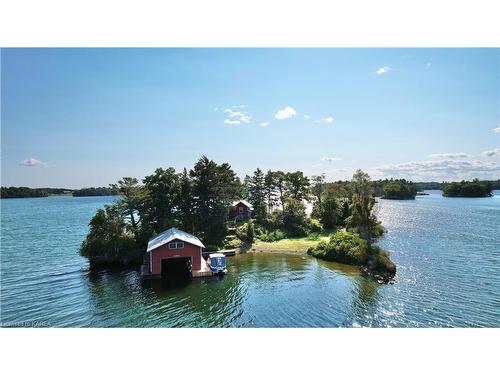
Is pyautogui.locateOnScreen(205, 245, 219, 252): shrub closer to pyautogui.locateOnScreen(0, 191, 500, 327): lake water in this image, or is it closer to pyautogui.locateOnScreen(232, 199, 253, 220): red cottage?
pyautogui.locateOnScreen(0, 191, 500, 327): lake water

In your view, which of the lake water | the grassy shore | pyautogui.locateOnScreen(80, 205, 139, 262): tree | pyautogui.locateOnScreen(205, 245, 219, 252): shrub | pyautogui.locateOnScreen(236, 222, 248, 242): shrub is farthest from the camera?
pyautogui.locateOnScreen(236, 222, 248, 242): shrub

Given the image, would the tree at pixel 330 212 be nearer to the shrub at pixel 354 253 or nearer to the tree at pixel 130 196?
the shrub at pixel 354 253

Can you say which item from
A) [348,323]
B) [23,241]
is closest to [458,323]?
[348,323]

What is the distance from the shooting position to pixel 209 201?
35438 mm

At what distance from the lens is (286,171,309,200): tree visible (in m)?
50.2

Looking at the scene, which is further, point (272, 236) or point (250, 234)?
point (272, 236)

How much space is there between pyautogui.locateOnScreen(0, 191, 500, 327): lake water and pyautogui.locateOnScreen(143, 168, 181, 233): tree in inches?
286

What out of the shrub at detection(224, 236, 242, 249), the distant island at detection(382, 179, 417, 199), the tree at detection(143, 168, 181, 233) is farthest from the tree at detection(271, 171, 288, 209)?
the distant island at detection(382, 179, 417, 199)

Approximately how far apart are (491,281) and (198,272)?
2200 centimetres

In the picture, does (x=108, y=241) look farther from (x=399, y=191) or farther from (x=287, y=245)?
(x=399, y=191)

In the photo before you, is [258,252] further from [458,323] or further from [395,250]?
[458,323]

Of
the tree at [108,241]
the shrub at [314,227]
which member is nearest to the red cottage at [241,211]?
the shrub at [314,227]

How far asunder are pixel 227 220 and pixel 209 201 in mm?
3956

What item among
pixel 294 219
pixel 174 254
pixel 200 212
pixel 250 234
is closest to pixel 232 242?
pixel 250 234
